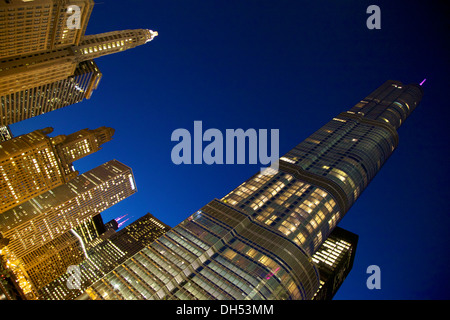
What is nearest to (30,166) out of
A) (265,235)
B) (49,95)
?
(49,95)

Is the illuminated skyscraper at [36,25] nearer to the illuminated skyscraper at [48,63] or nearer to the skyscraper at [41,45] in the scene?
the skyscraper at [41,45]

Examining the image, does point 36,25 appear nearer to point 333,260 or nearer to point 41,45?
point 41,45

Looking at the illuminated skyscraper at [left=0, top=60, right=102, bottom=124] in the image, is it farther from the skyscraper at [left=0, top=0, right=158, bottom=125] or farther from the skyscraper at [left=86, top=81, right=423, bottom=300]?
the skyscraper at [left=86, top=81, right=423, bottom=300]

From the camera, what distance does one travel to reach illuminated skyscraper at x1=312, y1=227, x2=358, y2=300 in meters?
135

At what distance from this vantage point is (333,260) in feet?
483

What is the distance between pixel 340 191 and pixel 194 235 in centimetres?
6776

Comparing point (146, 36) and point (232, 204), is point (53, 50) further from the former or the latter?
point (232, 204)

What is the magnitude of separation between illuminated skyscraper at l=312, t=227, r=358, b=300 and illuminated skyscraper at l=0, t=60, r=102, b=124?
168m

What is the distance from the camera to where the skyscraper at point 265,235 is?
72.4 metres

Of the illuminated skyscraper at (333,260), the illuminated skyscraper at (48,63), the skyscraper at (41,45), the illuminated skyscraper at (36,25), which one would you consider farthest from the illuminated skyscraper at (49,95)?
the illuminated skyscraper at (333,260)

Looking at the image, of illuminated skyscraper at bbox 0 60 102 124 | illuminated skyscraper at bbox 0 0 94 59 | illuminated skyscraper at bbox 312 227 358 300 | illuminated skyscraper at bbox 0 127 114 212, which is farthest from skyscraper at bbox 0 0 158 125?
illuminated skyscraper at bbox 312 227 358 300

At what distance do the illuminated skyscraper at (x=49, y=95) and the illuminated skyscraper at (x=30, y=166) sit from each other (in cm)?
1653
